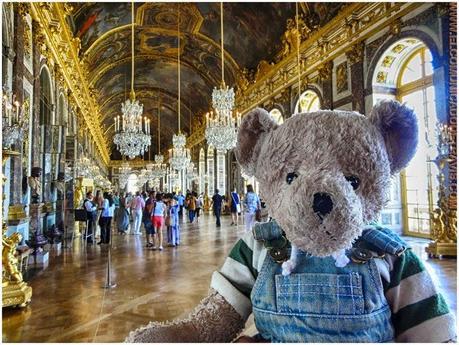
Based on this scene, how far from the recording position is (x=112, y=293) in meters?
4.75

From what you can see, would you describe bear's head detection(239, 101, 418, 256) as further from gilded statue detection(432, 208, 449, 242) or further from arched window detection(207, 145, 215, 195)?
arched window detection(207, 145, 215, 195)

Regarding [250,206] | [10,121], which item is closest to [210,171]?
[250,206]

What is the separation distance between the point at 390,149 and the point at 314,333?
0.71 meters

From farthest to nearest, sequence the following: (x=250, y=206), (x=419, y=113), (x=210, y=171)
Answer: (x=210, y=171)
(x=250, y=206)
(x=419, y=113)

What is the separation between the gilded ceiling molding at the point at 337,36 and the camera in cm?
902

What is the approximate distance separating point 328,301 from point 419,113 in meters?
8.81

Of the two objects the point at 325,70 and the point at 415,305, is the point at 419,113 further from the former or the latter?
the point at 415,305

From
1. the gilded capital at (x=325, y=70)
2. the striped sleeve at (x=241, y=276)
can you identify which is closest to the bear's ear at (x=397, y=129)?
the striped sleeve at (x=241, y=276)

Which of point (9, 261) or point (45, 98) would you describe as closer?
point (9, 261)

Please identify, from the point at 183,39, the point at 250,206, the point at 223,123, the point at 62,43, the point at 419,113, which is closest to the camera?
the point at 223,123

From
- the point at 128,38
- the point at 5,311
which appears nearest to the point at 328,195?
the point at 5,311

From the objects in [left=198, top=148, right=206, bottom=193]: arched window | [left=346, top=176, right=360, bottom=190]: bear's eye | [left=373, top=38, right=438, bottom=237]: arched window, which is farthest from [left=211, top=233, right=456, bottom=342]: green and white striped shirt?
[left=198, top=148, right=206, bottom=193]: arched window

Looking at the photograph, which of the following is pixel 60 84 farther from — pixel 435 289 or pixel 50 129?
pixel 435 289

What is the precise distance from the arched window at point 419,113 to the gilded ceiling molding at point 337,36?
0.84 m
